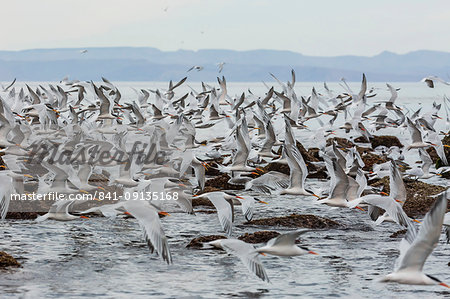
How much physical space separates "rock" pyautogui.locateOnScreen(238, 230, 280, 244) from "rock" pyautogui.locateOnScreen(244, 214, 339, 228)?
180 centimetres

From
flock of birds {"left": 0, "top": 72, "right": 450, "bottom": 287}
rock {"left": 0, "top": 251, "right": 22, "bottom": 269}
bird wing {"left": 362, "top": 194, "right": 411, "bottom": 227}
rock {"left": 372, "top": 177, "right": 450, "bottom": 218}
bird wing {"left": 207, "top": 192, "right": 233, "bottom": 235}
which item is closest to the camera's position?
flock of birds {"left": 0, "top": 72, "right": 450, "bottom": 287}

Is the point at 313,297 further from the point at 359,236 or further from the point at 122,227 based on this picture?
the point at 122,227

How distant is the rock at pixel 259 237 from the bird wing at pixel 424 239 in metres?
5.08

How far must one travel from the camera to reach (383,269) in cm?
1399

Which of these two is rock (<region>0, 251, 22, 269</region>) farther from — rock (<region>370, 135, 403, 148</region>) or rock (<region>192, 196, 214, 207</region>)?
rock (<region>370, 135, 403, 148</region>)

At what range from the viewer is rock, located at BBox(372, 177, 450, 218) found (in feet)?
62.2

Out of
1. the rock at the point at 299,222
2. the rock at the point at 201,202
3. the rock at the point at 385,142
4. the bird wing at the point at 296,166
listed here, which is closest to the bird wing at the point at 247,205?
the rock at the point at 299,222

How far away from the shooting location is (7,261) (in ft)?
44.0

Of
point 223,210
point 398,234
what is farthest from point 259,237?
point 398,234

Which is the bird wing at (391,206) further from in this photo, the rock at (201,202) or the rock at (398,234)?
the rock at (201,202)

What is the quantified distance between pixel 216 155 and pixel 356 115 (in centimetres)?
661

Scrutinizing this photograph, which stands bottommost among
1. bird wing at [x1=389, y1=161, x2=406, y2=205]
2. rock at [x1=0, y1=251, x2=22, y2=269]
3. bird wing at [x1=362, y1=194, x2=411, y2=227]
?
rock at [x1=0, y1=251, x2=22, y2=269]

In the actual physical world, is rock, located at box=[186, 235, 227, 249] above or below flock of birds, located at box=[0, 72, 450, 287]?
below

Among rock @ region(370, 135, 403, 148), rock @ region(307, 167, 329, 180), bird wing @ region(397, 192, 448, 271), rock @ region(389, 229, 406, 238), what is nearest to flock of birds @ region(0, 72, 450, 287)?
bird wing @ region(397, 192, 448, 271)
